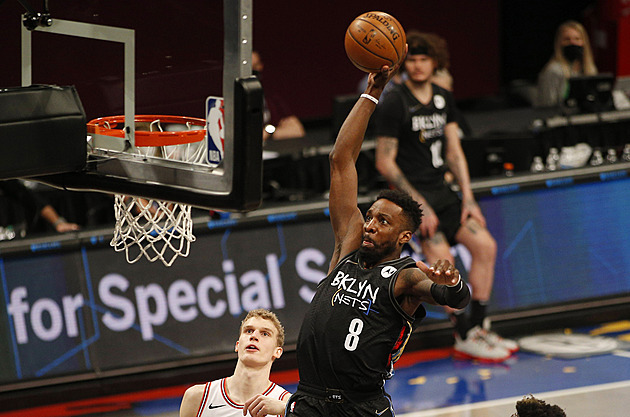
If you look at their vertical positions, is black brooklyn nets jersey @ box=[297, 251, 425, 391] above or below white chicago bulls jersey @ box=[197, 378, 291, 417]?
above

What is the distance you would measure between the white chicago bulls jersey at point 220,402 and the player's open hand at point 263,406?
305 millimetres

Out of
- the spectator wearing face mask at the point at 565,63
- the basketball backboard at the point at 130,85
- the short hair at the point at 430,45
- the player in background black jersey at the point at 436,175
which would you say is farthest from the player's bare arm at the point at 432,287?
the spectator wearing face mask at the point at 565,63

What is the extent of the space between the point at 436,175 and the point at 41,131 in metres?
4.69

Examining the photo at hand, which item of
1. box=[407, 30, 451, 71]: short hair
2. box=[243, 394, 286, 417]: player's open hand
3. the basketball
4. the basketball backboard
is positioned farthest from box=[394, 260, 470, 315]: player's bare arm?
box=[407, 30, 451, 71]: short hair

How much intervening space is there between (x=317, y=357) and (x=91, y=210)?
4476 millimetres

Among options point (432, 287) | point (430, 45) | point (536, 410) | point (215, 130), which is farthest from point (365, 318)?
point (430, 45)

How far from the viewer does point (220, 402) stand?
18.2 feet

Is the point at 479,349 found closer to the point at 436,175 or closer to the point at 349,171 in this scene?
the point at 436,175

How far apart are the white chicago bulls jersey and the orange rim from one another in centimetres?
163

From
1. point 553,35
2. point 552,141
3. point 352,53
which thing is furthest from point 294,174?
point 553,35

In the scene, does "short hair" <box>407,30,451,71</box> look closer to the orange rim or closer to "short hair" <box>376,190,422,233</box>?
"short hair" <box>376,190,422,233</box>

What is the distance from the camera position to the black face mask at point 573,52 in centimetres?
1205

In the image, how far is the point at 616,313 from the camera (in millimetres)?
9383

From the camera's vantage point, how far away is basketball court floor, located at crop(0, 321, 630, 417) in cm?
755
